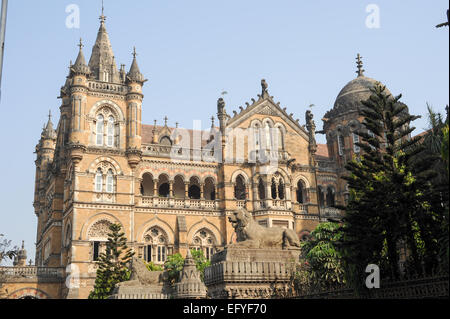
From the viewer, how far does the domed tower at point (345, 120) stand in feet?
156

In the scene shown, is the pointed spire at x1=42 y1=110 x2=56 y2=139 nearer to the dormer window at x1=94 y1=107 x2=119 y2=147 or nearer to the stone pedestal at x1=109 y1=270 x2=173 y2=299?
the dormer window at x1=94 y1=107 x2=119 y2=147

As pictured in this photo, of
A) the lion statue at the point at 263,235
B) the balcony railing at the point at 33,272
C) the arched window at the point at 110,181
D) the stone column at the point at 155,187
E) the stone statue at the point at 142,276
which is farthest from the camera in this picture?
the stone column at the point at 155,187

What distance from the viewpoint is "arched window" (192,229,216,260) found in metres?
40.7

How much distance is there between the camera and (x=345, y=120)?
158ft

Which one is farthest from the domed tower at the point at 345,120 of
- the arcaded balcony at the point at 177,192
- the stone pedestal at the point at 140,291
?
the stone pedestal at the point at 140,291

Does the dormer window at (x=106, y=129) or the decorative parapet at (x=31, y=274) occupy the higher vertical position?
the dormer window at (x=106, y=129)

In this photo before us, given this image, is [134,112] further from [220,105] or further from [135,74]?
[220,105]

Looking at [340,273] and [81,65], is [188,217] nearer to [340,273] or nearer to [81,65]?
[81,65]

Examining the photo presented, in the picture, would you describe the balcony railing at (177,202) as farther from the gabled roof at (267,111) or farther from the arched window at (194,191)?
the gabled roof at (267,111)

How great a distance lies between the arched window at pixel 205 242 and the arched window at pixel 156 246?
2.38 metres

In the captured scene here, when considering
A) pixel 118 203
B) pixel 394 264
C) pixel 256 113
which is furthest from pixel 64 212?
pixel 394 264

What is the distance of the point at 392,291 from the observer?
37.5 feet

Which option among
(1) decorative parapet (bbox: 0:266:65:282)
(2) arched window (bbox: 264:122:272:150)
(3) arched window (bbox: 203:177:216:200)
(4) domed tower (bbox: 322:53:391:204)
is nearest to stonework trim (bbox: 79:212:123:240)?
(1) decorative parapet (bbox: 0:266:65:282)

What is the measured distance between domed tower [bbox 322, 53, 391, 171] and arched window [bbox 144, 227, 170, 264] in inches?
708
